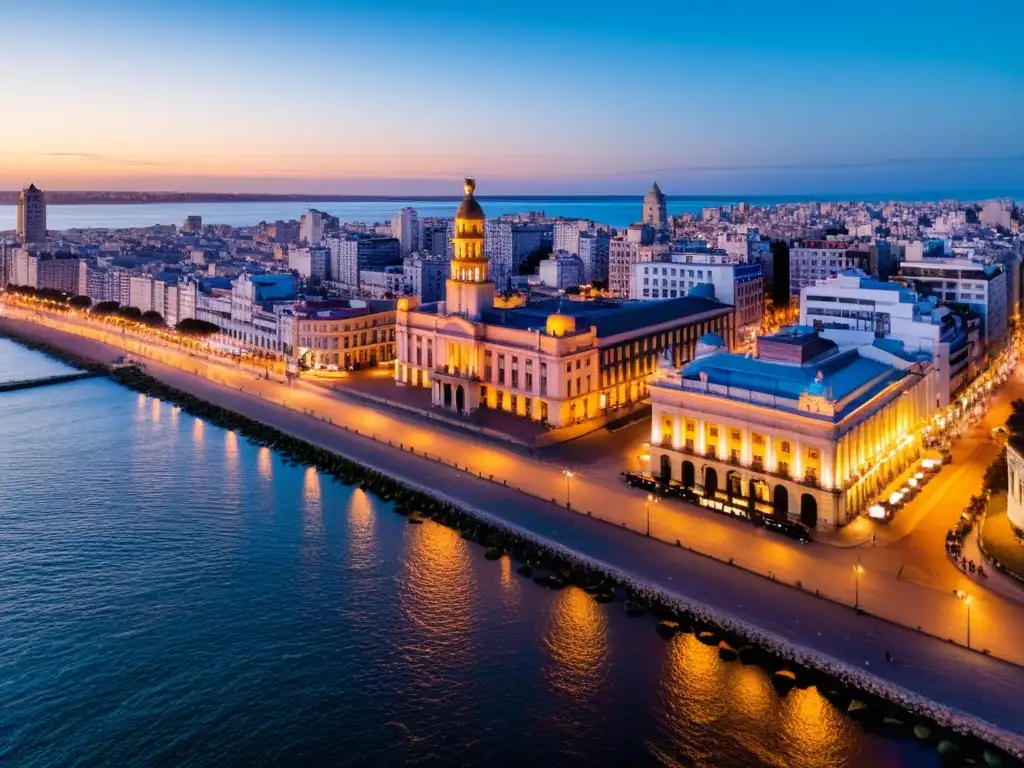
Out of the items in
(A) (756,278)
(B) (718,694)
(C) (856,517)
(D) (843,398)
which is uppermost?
(A) (756,278)

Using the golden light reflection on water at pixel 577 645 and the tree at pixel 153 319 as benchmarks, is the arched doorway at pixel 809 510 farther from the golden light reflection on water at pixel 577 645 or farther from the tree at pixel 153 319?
the tree at pixel 153 319

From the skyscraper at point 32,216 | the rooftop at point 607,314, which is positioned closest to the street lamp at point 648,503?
the rooftop at point 607,314

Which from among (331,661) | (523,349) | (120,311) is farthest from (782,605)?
(120,311)

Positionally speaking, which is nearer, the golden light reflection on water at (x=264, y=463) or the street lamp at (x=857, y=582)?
the street lamp at (x=857, y=582)

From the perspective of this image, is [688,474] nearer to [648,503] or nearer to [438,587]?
[648,503]

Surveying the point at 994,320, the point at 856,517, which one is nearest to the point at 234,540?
the point at 856,517

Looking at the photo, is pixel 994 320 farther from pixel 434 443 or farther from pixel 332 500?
pixel 332 500

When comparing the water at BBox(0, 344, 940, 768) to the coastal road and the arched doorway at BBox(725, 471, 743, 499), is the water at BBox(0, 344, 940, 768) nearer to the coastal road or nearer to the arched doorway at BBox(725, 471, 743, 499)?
the coastal road
